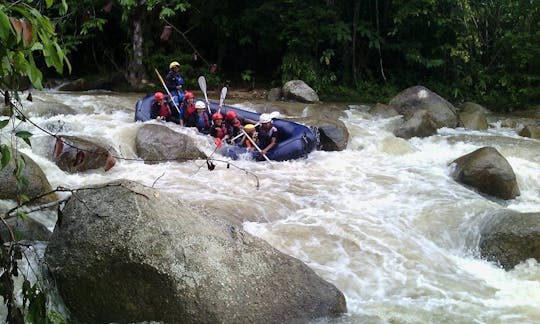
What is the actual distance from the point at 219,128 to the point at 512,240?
469cm

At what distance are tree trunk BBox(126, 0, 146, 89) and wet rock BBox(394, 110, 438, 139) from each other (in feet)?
23.2

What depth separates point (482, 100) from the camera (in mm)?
12656

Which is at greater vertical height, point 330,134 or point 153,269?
point 153,269

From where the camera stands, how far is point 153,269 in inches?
123

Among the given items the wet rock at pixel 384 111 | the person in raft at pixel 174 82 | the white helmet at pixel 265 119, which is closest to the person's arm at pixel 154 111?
the person in raft at pixel 174 82

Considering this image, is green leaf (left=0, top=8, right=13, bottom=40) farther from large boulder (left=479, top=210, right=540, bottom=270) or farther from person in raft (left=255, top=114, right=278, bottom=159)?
person in raft (left=255, top=114, right=278, bottom=159)

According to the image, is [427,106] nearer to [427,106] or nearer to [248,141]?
[427,106]

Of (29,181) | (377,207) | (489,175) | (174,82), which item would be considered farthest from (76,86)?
(489,175)

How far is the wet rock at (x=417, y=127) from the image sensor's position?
9.43 metres

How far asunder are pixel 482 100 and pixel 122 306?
11.4 metres

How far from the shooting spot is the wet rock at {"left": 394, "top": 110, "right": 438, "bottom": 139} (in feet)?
30.9

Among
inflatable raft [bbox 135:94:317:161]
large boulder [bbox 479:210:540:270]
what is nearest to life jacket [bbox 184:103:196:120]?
inflatable raft [bbox 135:94:317:161]

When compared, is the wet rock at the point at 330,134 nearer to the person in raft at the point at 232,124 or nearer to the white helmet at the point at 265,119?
the white helmet at the point at 265,119

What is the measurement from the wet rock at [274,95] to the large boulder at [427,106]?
9.19 feet
